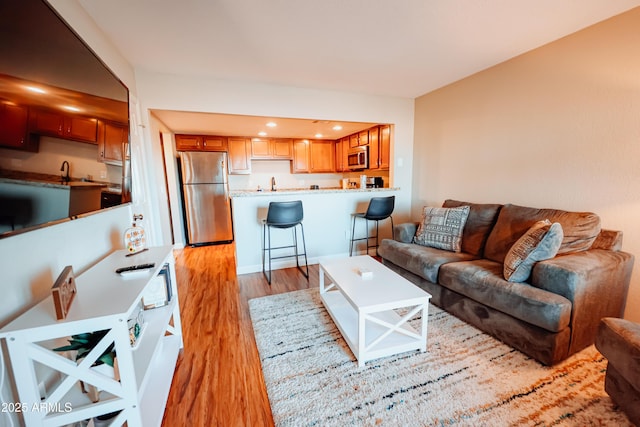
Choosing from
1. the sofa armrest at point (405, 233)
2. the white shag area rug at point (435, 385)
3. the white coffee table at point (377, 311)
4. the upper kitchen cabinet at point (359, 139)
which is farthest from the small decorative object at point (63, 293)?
the upper kitchen cabinet at point (359, 139)

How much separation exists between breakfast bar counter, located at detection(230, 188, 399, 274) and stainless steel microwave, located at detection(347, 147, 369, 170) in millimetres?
976

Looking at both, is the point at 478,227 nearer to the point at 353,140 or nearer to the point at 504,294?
the point at 504,294

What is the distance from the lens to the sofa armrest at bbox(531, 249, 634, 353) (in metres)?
1.48

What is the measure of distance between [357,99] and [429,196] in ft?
5.54

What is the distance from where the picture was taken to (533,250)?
65.9 inches

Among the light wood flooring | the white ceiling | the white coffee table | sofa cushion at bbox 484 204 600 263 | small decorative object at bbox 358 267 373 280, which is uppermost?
the white ceiling

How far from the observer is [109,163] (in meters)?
1.44

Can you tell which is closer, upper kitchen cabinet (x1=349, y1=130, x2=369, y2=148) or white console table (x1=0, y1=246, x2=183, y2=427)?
white console table (x1=0, y1=246, x2=183, y2=427)

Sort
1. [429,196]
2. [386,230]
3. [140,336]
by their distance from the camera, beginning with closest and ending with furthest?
[140,336]
[429,196]
[386,230]

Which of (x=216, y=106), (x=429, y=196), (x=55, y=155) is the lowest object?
(x=429, y=196)

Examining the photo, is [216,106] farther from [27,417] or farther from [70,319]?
[27,417]

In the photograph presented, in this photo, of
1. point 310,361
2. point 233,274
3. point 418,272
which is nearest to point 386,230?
point 418,272

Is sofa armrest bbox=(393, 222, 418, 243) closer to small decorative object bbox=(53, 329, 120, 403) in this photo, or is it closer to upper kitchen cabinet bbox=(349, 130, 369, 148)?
upper kitchen cabinet bbox=(349, 130, 369, 148)

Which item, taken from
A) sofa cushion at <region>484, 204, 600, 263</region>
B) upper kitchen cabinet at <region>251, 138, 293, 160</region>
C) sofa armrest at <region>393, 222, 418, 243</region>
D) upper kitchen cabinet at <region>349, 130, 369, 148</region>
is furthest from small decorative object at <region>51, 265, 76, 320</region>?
upper kitchen cabinet at <region>251, 138, 293, 160</region>
